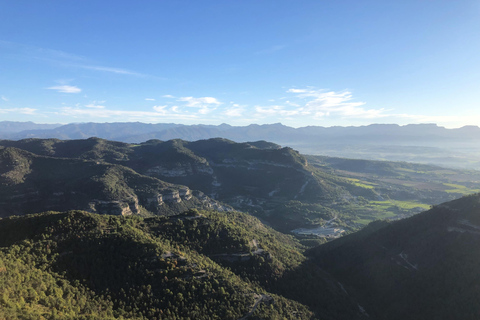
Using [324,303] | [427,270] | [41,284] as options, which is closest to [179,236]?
[41,284]

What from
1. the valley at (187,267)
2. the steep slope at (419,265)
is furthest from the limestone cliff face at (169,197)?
the steep slope at (419,265)

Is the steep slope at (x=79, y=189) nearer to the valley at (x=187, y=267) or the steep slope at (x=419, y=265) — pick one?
the valley at (x=187, y=267)

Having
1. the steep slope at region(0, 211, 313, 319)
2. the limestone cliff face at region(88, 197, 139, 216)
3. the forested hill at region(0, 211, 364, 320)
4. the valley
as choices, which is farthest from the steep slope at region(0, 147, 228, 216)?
the steep slope at region(0, 211, 313, 319)

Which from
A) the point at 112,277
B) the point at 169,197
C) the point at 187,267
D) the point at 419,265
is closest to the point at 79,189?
the point at 169,197

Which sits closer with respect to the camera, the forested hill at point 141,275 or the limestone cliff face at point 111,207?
the forested hill at point 141,275

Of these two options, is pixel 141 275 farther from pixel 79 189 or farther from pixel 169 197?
pixel 169 197

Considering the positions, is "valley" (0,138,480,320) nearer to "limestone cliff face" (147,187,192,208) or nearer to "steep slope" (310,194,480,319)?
"steep slope" (310,194,480,319)
